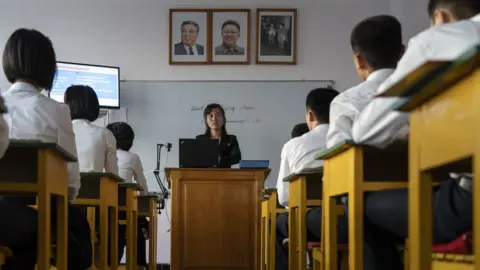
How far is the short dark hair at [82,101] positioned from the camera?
4086mm

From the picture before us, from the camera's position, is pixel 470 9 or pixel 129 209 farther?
pixel 129 209

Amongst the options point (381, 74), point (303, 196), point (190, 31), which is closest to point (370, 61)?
point (381, 74)

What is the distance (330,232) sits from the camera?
2588 mm

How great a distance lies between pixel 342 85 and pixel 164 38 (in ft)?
6.50

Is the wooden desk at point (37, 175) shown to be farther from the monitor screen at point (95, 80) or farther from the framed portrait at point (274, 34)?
the framed portrait at point (274, 34)

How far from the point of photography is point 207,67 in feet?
25.1

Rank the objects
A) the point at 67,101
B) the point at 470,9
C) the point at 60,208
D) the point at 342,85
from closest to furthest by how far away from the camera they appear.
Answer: the point at 470,9
the point at 60,208
the point at 67,101
the point at 342,85

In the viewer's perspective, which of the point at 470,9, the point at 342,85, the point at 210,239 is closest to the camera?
the point at 470,9

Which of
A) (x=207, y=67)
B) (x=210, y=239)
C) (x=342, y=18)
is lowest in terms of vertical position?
(x=210, y=239)

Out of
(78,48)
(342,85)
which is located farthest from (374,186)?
(78,48)

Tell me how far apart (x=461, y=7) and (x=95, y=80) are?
5743 mm

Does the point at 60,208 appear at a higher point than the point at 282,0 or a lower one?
lower

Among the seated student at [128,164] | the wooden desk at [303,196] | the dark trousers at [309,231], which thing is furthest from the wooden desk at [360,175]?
the seated student at [128,164]

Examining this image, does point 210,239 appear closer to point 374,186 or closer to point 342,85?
point 342,85
